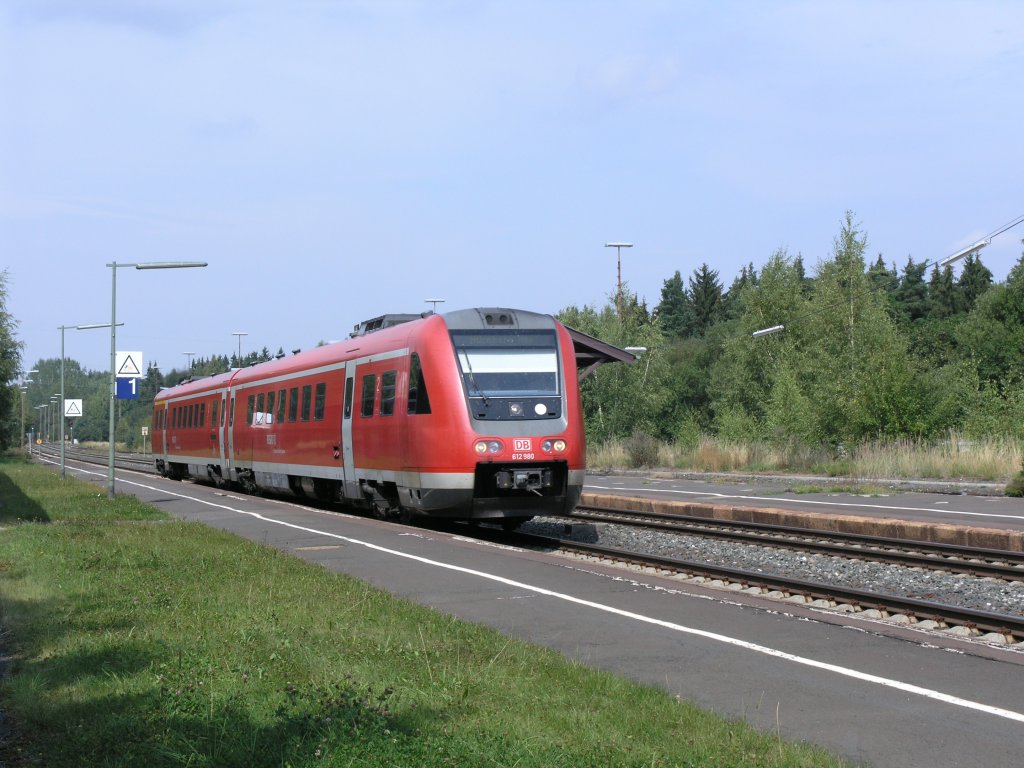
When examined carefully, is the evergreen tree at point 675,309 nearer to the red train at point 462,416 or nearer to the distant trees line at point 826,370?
the distant trees line at point 826,370

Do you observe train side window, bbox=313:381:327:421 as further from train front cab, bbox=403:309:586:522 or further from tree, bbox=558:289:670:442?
tree, bbox=558:289:670:442

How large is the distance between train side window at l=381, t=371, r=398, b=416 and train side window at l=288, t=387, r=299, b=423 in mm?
6500

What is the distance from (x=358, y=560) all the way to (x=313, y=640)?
5.96 metres

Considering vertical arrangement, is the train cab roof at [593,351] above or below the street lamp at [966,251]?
below

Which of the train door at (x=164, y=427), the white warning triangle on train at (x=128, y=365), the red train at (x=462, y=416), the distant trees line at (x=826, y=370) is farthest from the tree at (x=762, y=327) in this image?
the red train at (x=462, y=416)

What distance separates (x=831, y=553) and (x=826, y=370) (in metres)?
25.0

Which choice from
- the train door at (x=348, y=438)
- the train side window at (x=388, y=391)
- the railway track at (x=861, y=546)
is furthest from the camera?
the train door at (x=348, y=438)

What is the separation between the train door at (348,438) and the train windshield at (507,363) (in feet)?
15.2

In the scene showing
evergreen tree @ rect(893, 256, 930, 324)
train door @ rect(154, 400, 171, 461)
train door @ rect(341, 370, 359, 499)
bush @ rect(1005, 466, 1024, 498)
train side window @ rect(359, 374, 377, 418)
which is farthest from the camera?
evergreen tree @ rect(893, 256, 930, 324)

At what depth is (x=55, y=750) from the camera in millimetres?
5957

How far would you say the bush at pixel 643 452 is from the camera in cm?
4688

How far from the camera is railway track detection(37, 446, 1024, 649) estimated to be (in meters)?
10.3

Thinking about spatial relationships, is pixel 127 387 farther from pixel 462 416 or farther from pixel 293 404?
pixel 462 416

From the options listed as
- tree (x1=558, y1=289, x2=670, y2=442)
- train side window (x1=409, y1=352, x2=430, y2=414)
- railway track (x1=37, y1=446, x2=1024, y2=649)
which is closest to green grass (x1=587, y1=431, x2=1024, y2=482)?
tree (x1=558, y1=289, x2=670, y2=442)
